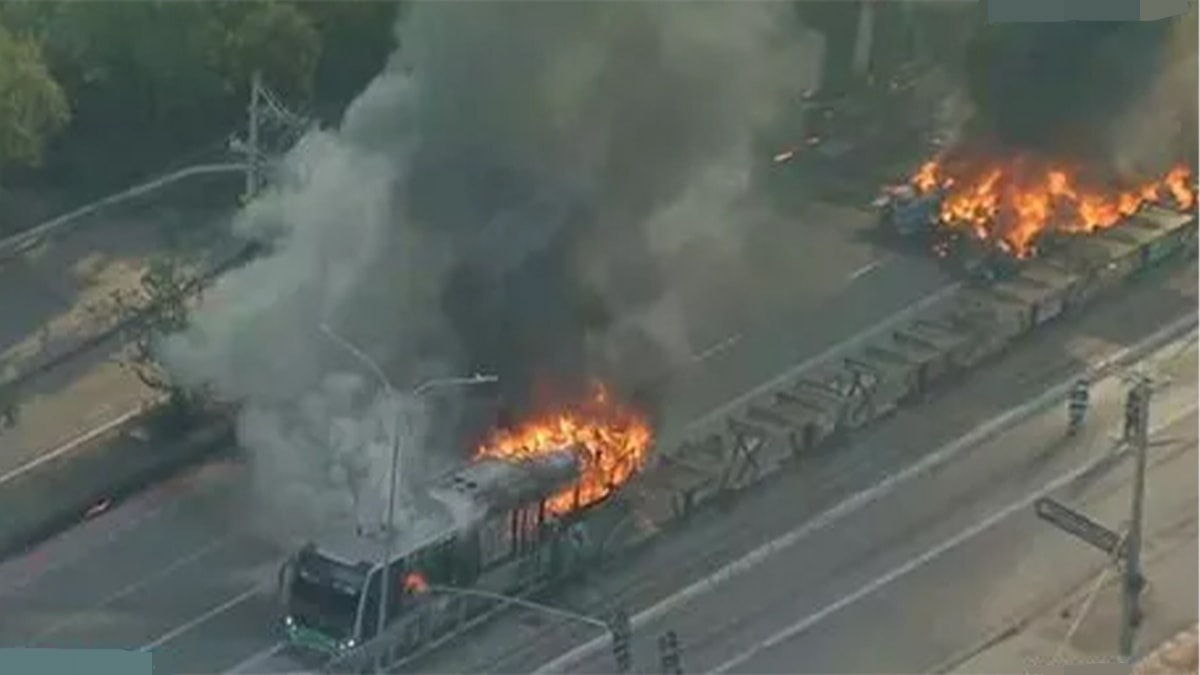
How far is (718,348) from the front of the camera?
60.2 m

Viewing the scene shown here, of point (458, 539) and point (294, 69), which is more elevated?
point (294, 69)

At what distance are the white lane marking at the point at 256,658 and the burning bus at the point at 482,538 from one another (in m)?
0.47

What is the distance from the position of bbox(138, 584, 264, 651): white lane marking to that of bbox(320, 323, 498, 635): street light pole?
10.9ft

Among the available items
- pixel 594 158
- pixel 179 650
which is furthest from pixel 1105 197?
pixel 179 650

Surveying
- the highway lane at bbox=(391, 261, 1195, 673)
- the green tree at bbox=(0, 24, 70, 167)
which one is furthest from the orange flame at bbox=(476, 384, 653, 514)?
the green tree at bbox=(0, 24, 70, 167)

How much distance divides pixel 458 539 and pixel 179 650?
15.4ft

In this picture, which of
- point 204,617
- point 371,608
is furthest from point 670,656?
point 204,617

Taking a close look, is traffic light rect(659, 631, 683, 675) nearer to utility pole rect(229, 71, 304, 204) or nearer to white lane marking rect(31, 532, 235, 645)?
white lane marking rect(31, 532, 235, 645)

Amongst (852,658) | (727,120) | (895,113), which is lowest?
(852,658)

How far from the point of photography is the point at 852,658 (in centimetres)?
5119

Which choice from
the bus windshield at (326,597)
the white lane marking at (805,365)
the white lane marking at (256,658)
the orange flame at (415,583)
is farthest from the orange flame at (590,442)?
the white lane marking at (256,658)

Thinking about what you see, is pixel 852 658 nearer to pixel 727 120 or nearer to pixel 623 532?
pixel 623 532

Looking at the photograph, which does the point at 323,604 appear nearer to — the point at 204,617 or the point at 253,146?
the point at 204,617

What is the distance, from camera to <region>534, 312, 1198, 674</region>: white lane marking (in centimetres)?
5151
